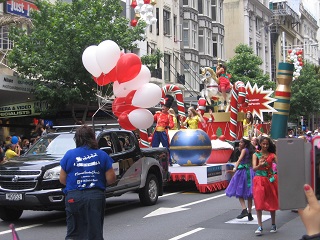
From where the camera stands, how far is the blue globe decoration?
50.1ft

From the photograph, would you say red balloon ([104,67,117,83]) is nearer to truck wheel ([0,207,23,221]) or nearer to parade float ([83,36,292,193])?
parade float ([83,36,292,193])

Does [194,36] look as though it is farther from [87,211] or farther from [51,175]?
[87,211]

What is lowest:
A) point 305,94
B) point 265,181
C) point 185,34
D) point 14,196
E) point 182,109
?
point 14,196

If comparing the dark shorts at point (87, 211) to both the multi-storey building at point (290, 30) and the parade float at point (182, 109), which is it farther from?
the multi-storey building at point (290, 30)

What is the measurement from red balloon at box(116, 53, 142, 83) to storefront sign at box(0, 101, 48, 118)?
12.9 m

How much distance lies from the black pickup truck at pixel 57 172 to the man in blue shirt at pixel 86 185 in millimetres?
3708

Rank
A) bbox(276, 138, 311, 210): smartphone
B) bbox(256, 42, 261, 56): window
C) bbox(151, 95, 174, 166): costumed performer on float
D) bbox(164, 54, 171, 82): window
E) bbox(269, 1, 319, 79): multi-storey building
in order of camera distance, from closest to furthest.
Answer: bbox(276, 138, 311, 210): smartphone
bbox(151, 95, 174, 166): costumed performer on float
bbox(164, 54, 171, 82): window
bbox(256, 42, 261, 56): window
bbox(269, 1, 319, 79): multi-storey building

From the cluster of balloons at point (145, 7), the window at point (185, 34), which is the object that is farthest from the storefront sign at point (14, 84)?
the window at point (185, 34)

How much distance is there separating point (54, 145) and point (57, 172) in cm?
131

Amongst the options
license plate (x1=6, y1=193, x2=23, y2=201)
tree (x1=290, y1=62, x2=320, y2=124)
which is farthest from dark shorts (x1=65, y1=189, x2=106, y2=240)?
tree (x1=290, y1=62, x2=320, y2=124)

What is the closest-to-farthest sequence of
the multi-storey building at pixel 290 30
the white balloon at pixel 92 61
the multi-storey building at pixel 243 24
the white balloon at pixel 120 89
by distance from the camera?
1. the white balloon at pixel 92 61
2. the white balloon at pixel 120 89
3. the multi-storey building at pixel 243 24
4. the multi-storey building at pixel 290 30

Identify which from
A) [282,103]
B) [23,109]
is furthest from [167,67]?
[282,103]

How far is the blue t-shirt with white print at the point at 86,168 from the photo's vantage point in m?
6.50

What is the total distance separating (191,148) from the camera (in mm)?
15234
